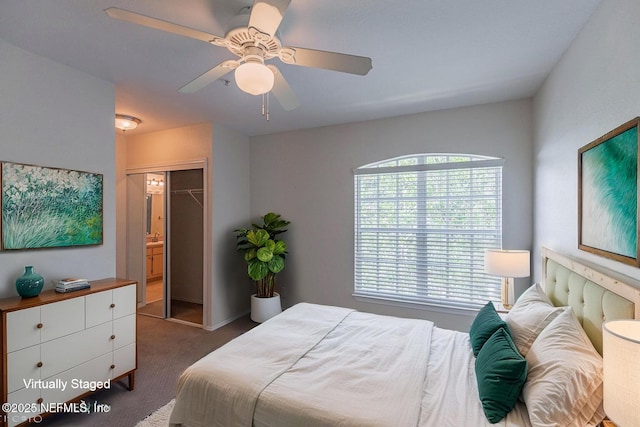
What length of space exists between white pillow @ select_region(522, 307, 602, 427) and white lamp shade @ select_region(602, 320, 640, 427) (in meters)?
0.18

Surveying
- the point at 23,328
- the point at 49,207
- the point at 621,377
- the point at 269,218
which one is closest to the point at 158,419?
the point at 23,328

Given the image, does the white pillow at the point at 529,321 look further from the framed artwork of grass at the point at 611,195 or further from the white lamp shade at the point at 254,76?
the white lamp shade at the point at 254,76

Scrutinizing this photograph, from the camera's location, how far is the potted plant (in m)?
3.84

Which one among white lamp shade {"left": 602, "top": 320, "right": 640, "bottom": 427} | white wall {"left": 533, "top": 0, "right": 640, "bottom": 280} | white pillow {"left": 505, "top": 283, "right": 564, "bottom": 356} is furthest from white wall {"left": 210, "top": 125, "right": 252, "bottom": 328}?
white lamp shade {"left": 602, "top": 320, "right": 640, "bottom": 427}

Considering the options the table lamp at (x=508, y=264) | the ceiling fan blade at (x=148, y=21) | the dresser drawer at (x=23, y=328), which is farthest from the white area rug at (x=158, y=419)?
the table lamp at (x=508, y=264)

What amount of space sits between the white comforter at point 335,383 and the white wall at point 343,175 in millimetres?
1736

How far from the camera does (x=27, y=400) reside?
74.7 inches

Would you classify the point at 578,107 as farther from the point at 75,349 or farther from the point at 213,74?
the point at 75,349

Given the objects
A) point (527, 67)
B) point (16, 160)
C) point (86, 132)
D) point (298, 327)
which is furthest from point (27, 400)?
point (527, 67)

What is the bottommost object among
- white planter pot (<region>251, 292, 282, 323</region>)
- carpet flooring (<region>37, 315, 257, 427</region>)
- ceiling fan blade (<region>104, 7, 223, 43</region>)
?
carpet flooring (<region>37, 315, 257, 427</region>)

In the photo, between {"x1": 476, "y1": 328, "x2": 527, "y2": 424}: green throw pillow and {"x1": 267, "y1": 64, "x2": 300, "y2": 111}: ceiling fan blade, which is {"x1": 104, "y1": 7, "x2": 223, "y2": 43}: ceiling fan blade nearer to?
{"x1": 267, "y1": 64, "x2": 300, "y2": 111}: ceiling fan blade

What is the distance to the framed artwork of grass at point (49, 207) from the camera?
2090 mm

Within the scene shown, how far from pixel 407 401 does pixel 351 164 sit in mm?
2929

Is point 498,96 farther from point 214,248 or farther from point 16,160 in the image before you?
point 16,160
